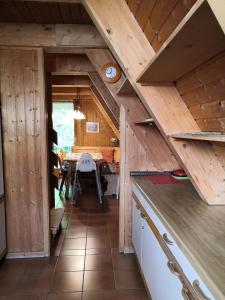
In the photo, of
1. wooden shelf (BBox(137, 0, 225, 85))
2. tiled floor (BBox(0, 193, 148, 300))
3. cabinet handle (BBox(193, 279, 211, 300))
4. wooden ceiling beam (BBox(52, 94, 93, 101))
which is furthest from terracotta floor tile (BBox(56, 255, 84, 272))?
wooden ceiling beam (BBox(52, 94, 93, 101))

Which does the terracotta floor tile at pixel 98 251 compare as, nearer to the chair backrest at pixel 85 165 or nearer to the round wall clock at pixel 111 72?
the round wall clock at pixel 111 72

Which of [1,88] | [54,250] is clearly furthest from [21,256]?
[1,88]

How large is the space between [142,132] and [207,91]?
1.28 m

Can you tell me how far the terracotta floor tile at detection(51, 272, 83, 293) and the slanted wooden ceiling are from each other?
2.06 metres

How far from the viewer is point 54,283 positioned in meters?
2.17

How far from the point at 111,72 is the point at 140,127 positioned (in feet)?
2.26

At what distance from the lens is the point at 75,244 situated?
9.54 ft

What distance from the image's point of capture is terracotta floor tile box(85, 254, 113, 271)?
7.93 feet

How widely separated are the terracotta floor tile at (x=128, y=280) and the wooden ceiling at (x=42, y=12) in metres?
2.48

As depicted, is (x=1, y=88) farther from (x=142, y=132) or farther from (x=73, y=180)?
(x=73, y=180)

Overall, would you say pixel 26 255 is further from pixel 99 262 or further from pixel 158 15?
pixel 158 15

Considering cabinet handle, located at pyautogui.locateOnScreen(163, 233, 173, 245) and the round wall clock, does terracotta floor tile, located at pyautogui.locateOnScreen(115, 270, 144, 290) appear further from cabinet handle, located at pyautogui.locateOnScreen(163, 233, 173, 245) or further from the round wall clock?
the round wall clock

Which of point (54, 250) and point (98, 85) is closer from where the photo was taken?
point (54, 250)

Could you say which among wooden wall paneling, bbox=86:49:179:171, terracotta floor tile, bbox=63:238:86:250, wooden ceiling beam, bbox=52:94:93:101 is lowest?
terracotta floor tile, bbox=63:238:86:250
